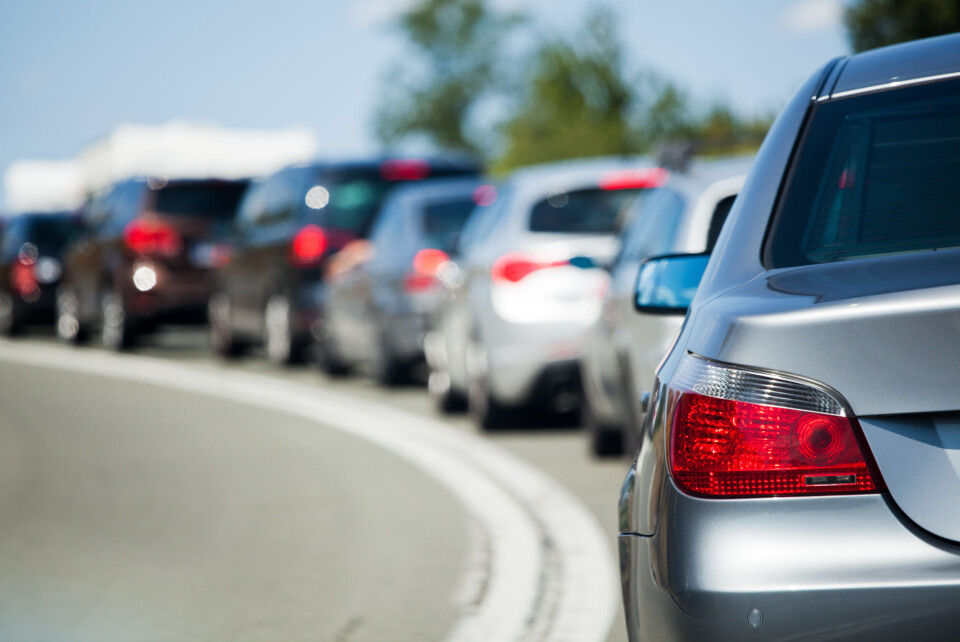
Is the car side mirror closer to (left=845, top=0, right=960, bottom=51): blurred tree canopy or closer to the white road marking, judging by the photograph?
→ the white road marking

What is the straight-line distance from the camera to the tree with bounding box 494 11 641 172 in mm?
62062

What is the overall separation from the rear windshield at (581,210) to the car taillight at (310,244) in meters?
5.75

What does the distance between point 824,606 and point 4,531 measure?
5526mm

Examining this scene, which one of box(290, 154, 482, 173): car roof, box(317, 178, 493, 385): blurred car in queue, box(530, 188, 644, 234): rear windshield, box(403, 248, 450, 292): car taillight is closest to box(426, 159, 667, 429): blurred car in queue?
box(530, 188, 644, 234): rear windshield

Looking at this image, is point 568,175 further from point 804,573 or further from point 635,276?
point 804,573

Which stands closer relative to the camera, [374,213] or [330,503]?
[330,503]

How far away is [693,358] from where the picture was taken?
2967mm

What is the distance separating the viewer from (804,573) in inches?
104

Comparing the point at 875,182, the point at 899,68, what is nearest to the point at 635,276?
the point at 899,68

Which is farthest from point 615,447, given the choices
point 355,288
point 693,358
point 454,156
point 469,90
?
point 469,90

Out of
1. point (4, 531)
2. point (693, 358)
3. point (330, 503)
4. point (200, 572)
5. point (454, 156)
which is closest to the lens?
point (693, 358)

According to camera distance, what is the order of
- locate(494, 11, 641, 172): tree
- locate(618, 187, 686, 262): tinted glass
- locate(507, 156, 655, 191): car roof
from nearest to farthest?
locate(618, 187, 686, 262): tinted glass, locate(507, 156, 655, 191): car roof, locate(494, 11, 641, 172): tree

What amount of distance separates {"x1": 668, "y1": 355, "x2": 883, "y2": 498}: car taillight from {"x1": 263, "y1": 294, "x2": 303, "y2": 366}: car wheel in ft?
42.8

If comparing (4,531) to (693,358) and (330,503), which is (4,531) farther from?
(693,358)
